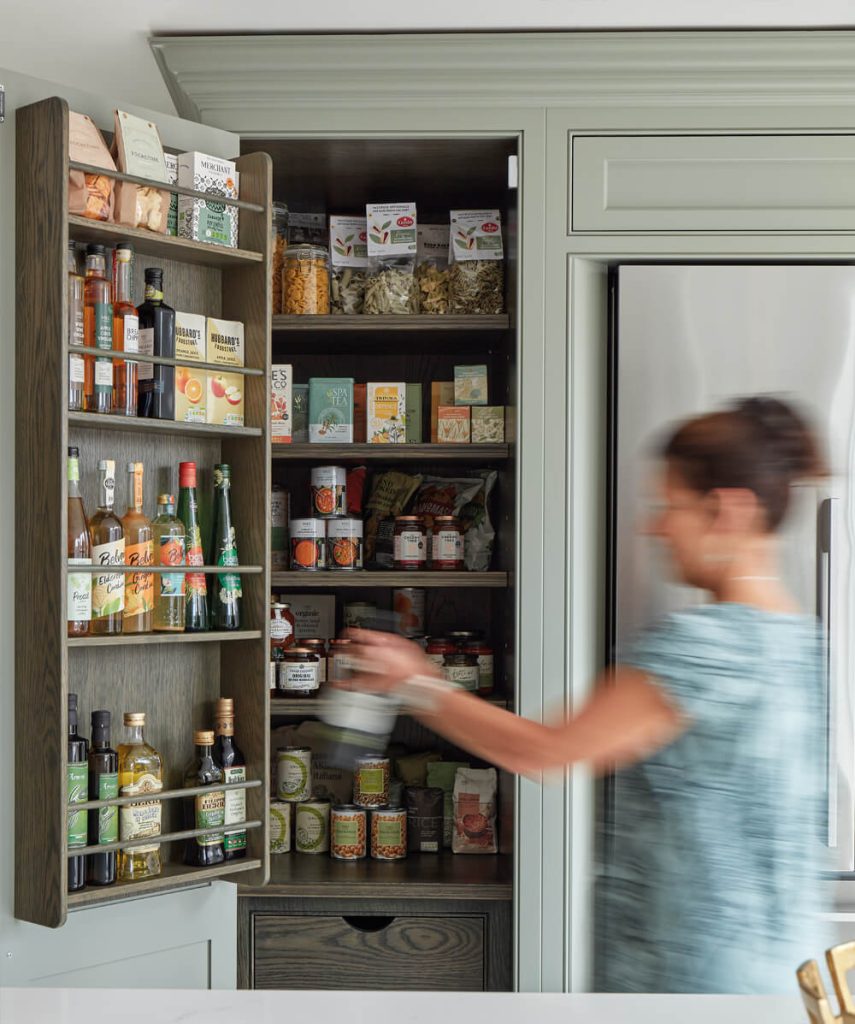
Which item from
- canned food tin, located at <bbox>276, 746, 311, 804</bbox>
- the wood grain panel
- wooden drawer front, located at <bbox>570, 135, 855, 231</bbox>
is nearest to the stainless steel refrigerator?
wooden drawer front, located at <bbox>570, 135, 855, 231</bbox>

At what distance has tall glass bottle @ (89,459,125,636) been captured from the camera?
205 cm

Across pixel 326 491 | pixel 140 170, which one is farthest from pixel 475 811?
pixel 140 170

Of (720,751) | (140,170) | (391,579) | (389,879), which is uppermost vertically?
(140,170)

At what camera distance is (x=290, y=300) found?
2.63 meters

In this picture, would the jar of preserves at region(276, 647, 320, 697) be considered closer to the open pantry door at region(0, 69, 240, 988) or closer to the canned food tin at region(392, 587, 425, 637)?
the canned food tin at region(392, 587, 425, 637)

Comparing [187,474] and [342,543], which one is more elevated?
[187,474]

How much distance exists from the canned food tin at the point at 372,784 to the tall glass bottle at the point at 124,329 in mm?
1076

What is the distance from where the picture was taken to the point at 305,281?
8.64 ft

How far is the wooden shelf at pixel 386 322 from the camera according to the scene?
8.48 ft

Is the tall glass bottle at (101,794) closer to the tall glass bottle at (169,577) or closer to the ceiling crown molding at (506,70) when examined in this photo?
the tall glass bottle at (169,577)

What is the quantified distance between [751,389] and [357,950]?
1.49m

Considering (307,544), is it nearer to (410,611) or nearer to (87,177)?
(410,611)

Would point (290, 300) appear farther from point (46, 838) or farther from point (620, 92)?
point (46, 838)

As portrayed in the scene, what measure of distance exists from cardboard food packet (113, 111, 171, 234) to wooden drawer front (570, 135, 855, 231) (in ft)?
2.88
